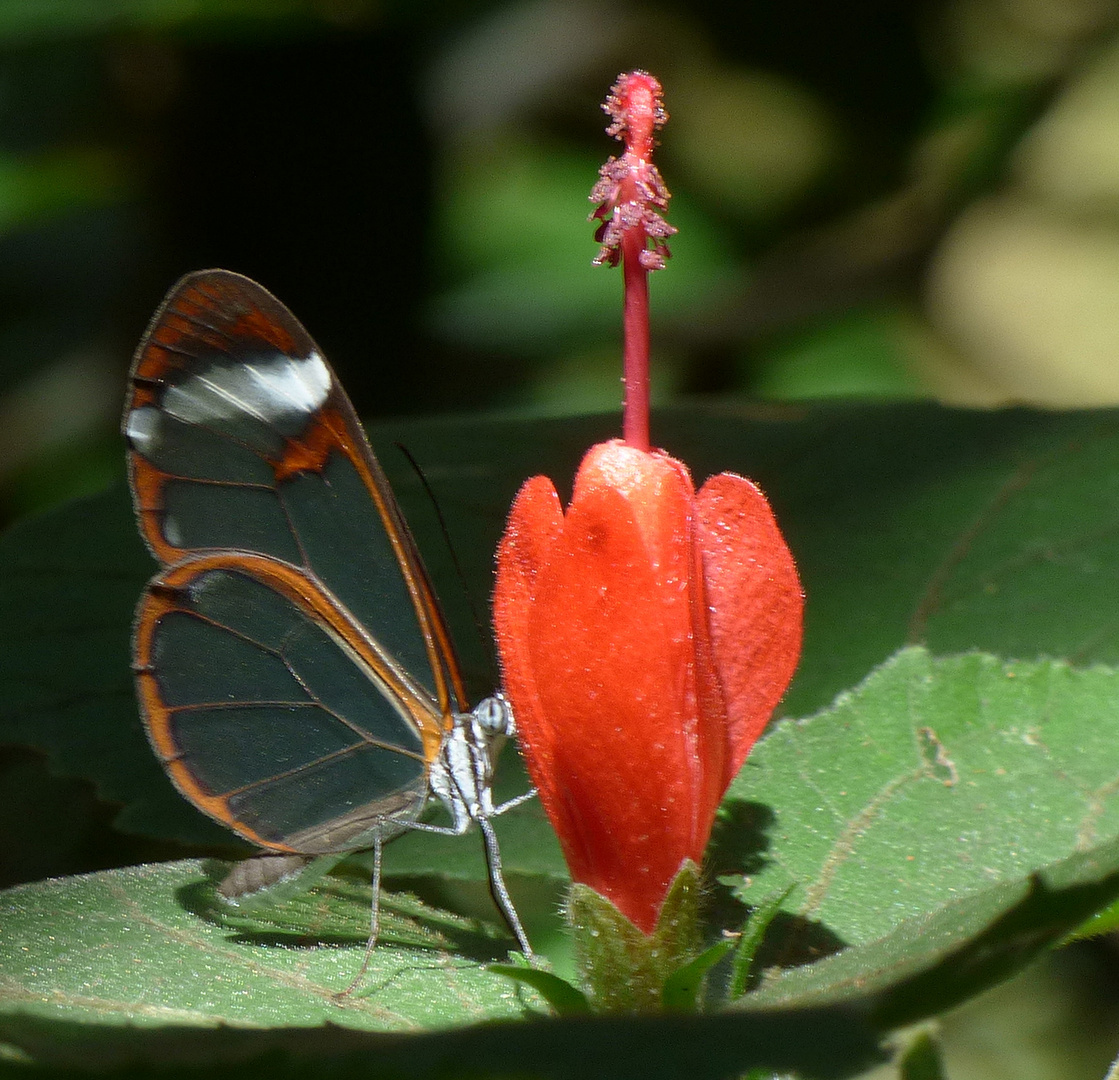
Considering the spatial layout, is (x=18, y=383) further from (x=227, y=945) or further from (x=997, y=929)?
(x=997, y=929)

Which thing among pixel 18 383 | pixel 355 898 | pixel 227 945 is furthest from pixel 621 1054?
pixel 18 383

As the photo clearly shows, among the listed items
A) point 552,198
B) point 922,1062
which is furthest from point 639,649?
point 552,198

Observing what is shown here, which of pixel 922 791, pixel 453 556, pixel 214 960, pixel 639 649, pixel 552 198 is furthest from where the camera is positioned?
pixel 552 198

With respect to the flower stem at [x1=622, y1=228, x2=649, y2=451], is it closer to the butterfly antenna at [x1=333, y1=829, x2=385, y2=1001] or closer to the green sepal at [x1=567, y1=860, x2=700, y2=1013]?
the green sepal at [x1=567, y1=860, x2=700, y2=1013]

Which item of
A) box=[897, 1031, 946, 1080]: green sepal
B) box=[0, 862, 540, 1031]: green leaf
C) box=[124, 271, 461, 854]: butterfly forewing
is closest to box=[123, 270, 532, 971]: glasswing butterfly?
box=[124, 271, 461, 854]: butterfly forewing

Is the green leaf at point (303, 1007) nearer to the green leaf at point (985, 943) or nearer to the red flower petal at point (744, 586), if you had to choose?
→ the green leaf at point (985, 943)

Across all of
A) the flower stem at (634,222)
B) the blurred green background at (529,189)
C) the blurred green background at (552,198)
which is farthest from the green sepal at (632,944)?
the blurred green background at (529,189)

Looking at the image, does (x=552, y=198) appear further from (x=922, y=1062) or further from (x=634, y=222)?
(x=922, y=1062)
